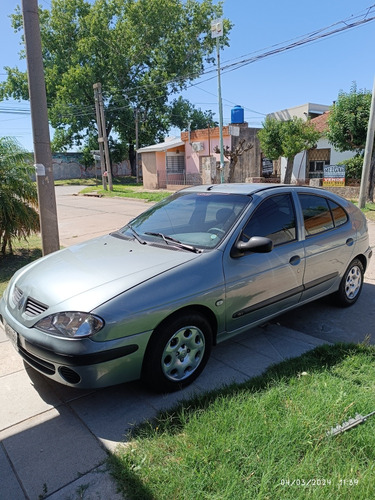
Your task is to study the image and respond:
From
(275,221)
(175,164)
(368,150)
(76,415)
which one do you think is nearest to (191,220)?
(275,221)

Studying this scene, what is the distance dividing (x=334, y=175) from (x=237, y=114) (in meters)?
9.27

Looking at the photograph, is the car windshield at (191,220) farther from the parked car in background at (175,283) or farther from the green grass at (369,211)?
the green grass at (369,211)

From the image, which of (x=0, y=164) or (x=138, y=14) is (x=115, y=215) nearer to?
(x=0, y=164)

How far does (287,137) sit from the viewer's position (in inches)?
679

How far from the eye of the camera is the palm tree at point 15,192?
265 inches

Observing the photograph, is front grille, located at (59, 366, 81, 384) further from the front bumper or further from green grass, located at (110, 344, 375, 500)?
green grass, located at (110, 344, 375, 500)

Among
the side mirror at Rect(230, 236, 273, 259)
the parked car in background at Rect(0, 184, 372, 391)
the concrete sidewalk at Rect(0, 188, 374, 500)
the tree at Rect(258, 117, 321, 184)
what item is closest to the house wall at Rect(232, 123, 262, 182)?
the tree at Rect(258, 117, 321, 184)

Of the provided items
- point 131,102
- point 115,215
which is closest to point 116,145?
point 131,102

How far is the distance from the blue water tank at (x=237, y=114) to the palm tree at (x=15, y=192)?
18293 millimetres

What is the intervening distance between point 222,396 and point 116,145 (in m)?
40.9

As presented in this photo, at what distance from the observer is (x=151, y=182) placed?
27.7m

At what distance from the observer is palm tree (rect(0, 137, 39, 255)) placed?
6730mm

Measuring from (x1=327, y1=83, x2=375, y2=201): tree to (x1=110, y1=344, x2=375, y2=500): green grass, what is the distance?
525 inches
